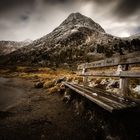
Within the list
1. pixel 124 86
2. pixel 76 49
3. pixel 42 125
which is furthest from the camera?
pixel 76 49

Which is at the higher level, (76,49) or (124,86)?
(76,49)

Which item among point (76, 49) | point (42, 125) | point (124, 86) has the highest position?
point (76, 49)

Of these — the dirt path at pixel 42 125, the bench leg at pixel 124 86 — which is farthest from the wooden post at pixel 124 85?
the dirt path at pixel 42 125

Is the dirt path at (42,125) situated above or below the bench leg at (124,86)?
below

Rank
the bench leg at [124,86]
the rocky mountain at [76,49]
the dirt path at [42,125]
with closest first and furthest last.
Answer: the bench leg at [124,86] → the dirt path at [42,125] → the rocky mountain at [76,49]

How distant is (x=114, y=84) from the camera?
770cm

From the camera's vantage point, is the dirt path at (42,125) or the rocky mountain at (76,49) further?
the rocky mountain at (76,49)

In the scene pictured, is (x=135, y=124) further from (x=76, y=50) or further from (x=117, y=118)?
(x=76, y=50)

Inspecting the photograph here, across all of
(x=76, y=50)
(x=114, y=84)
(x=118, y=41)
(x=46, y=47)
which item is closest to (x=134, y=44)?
(x=118, y=41)

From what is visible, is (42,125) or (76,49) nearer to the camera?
(42,125)

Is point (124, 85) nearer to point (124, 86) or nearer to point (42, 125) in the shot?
point (124, 86)

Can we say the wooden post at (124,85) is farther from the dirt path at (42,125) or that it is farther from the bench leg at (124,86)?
the dirt path at (42,125)

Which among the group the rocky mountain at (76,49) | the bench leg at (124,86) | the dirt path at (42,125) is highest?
the rocky mountain at (76,49)

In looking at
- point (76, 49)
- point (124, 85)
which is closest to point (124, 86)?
point (124, 85)
